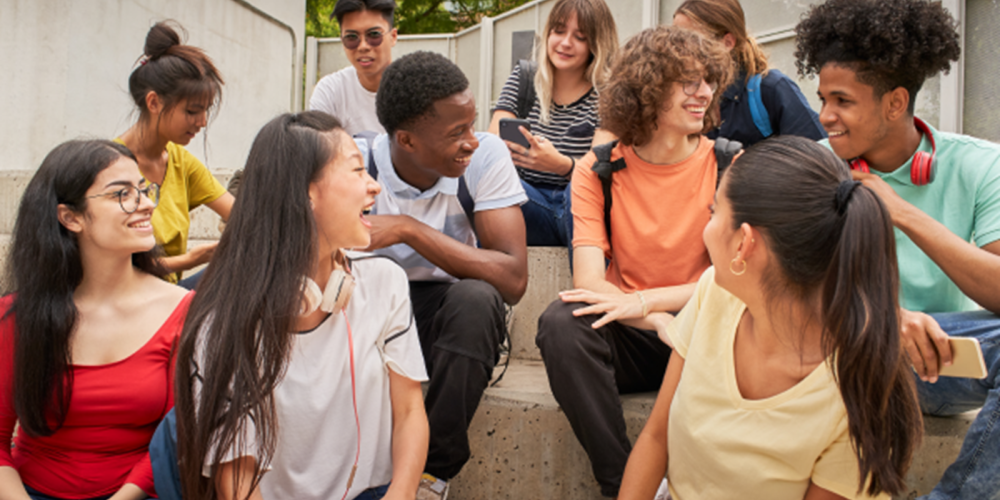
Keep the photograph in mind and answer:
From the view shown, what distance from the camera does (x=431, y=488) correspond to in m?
1.93

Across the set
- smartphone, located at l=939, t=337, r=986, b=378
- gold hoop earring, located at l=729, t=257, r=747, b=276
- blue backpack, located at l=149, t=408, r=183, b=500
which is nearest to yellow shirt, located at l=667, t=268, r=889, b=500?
gold hoop earring, located at l=729, t=257, r=747, b=276

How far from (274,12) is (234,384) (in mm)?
7464

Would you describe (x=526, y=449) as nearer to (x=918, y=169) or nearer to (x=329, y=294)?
(x=329, y=294)

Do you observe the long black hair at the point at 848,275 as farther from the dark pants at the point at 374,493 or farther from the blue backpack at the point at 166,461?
the blue backpack at the point at 166,461

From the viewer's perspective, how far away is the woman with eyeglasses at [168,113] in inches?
114

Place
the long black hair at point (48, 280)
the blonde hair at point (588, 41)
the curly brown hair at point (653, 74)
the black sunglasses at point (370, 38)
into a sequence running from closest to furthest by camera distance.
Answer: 1. the long black hair at point (48, 280)
2. the curly brown hair at point (653, 74)
3. the blonde hair at point (588, 41)
4. the black sunglasses at point (370, 38)

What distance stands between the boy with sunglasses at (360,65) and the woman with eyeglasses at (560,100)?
Result: 0.81 m

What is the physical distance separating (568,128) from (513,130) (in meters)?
0.36

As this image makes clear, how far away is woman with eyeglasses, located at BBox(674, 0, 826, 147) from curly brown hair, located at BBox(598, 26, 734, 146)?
0.48 m

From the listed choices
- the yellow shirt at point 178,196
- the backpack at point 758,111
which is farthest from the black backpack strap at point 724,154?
the yellow shirt at point 178,196

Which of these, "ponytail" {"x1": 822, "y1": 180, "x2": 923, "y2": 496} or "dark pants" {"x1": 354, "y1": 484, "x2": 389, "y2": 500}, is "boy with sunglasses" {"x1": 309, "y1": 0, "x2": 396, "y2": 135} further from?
"ponytail" {"x1": 822, "y1": 180, "x2": 923, "y2": 496}

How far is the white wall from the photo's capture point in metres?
5.06

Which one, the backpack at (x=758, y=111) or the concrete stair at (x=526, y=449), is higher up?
the backpack at (x=758, y=111)

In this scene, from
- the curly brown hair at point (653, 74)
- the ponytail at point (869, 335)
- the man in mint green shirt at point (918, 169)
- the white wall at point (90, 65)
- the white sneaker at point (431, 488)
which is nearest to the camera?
the ponytail at point (869, 335)
